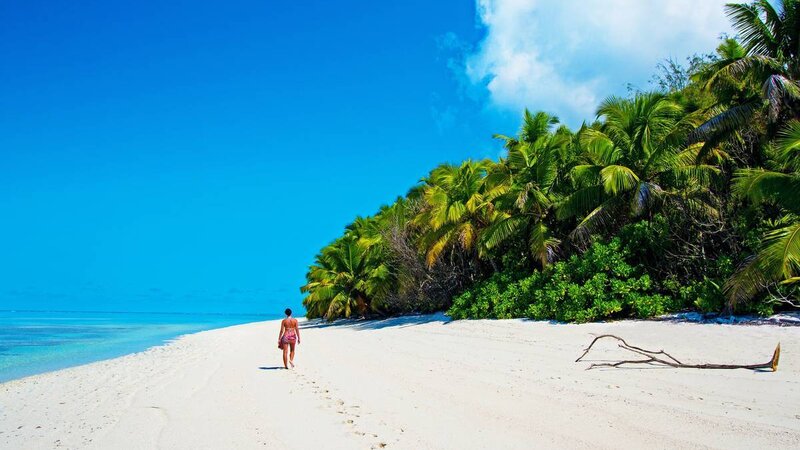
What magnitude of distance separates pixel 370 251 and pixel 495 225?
1257 centimetres

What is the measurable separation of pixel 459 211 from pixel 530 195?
3.16 meters

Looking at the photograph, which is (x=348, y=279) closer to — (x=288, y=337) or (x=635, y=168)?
(x=635, y=168)

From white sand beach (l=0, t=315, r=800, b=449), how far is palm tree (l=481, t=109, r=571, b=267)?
5.32 meters

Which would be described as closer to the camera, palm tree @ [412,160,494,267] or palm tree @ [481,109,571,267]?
palm tree @ [481,109,571,267]

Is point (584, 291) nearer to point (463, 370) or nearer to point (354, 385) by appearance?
point (463, 370)

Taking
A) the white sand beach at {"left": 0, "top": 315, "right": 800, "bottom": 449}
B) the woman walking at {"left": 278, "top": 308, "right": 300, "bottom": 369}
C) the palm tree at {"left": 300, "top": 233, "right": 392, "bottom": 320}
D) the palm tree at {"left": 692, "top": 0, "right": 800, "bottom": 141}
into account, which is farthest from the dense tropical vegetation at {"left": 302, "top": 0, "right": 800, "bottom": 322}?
the woman walking at {"left": 278, "top": 308, "right": 300, "bottom": 369}

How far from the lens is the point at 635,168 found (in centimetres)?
1504

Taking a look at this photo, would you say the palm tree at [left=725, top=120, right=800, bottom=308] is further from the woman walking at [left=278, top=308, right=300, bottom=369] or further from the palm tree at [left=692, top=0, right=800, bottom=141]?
the woman walking at [left=278, top=308, right=300, bottom=369]

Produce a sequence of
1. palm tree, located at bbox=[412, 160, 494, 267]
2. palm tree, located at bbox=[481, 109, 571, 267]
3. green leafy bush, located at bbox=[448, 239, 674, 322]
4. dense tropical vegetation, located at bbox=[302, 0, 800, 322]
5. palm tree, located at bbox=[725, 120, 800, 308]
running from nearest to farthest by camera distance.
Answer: palm tree, located at bbox=[725, 120, 800, 308], dense tropical vegetation, located at bbox=[302, 0, 800, 322], green leafy bush, located at bbox=[448, 239, 674, 322], palm tree, located at bbox=[481, 109, 571, 267], palm tree, located at bbox=[412, 160, 494, 267]

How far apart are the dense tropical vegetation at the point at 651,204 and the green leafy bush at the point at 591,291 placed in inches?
1.5

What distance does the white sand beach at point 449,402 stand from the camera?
16.4 feet

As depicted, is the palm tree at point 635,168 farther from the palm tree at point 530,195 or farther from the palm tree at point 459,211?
the palm tree at point 459,211

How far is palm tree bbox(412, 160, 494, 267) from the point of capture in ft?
64.3

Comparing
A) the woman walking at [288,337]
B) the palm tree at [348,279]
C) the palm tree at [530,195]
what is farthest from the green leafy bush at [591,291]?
the palm tree at [348,279]
